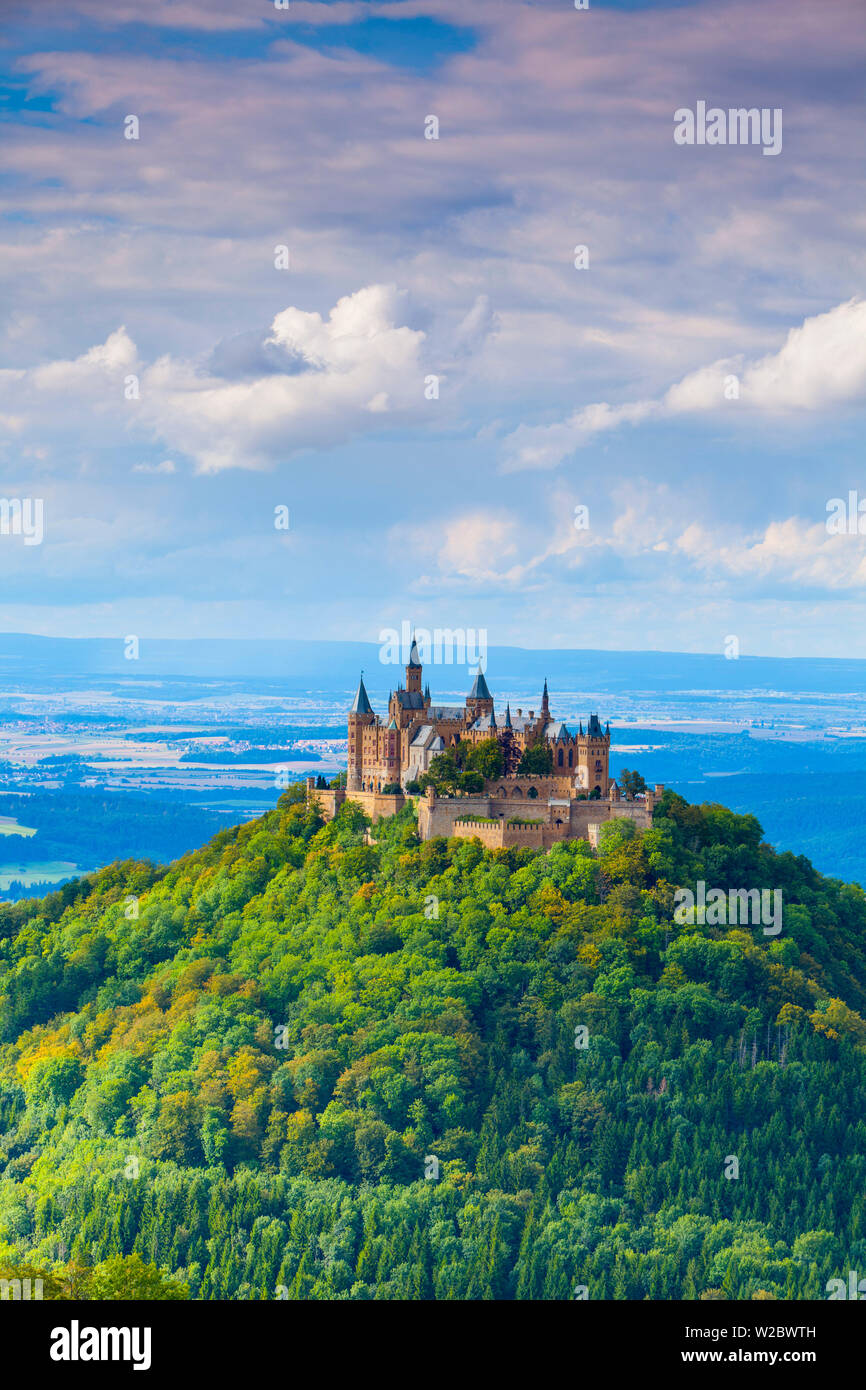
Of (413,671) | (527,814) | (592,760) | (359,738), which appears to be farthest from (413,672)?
(527,814)

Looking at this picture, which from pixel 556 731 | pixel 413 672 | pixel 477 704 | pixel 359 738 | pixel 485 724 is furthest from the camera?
pixel 413 672

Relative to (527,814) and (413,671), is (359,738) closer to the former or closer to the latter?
(413,671)

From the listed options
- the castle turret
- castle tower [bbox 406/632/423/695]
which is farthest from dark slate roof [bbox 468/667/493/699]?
the castle turret

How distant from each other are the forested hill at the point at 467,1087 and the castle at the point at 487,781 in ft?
3.67

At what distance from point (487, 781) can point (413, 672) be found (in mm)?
9292

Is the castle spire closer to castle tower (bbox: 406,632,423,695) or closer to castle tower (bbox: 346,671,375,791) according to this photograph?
castle tower (bbox: 406,632,423,695)

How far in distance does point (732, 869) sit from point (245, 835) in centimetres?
2512

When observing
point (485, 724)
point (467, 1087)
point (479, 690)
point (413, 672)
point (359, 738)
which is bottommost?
point (467, 1087)

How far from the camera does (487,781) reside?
254ft

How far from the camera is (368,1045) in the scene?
7081 centimetres

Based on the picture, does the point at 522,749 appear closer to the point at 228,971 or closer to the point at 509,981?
the point at 509,981

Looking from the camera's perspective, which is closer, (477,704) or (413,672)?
(477,704)
